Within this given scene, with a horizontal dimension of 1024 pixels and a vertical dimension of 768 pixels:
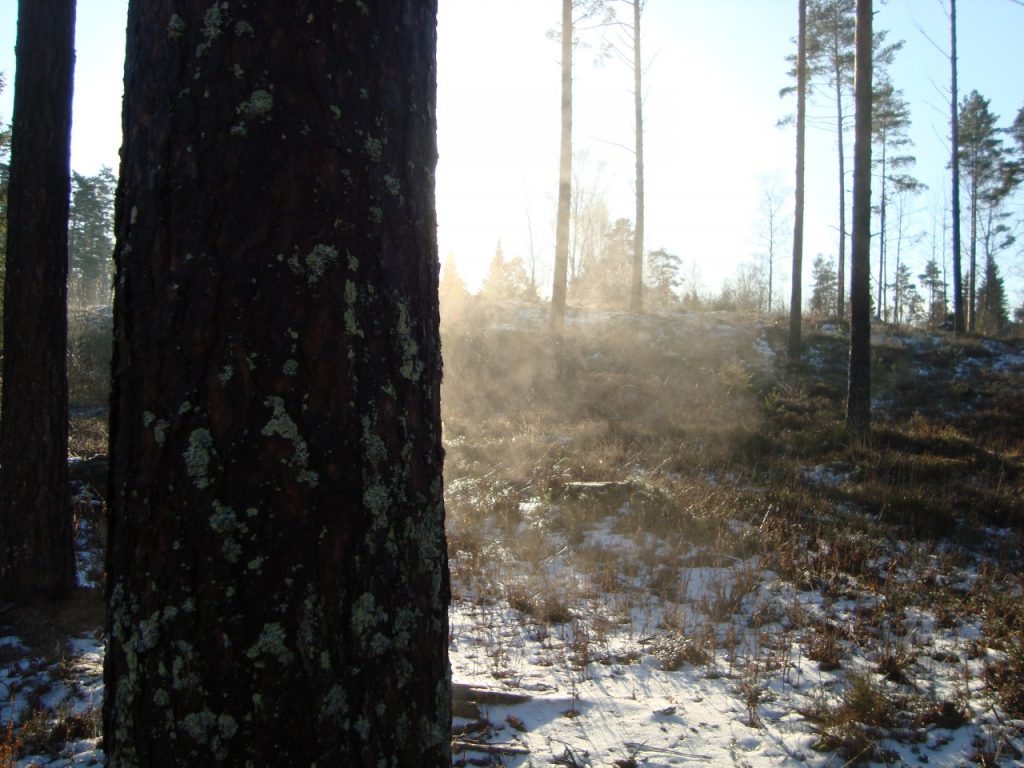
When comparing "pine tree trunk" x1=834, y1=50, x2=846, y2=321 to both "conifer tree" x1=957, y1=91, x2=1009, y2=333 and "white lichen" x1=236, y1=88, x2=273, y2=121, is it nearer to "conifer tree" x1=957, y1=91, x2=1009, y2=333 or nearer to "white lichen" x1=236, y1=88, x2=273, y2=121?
"conifer tree" x1=957, y1=91, x2=1009, y2=333

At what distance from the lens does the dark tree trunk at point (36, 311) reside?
17.4 ft

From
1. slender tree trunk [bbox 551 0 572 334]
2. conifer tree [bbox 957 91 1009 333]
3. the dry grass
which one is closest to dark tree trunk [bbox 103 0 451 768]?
the dry grass

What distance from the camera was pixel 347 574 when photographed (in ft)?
3.82

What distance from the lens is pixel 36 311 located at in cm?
534

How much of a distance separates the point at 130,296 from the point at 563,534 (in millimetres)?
6605

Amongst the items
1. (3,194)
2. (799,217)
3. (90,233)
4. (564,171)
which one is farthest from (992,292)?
(90,233)

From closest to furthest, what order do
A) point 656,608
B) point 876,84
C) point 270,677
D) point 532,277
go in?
point 270,677 < point 656,608 < point 876,84 < point 532,277

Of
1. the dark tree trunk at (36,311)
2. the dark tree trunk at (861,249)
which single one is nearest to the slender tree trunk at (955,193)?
the dark tree trunk at (861,249)

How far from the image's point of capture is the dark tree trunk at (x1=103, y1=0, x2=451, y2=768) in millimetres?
1113

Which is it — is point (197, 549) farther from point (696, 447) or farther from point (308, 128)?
point (696, 447)

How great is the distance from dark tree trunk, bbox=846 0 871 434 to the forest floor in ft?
2.00

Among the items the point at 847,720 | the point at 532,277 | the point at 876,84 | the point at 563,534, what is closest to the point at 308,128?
the point at 847,720

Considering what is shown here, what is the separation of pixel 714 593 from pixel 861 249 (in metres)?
8.63

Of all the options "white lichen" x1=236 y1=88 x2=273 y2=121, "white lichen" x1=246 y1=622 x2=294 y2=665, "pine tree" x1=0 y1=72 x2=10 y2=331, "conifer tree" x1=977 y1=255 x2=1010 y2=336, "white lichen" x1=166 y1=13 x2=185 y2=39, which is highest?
"conifer tree" x1=977 y1=255 x2=1010 y2=336
